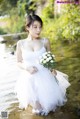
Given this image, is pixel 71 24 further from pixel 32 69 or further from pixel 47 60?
pixel 47 60

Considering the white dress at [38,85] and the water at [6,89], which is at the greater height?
the white dress at [38,85]

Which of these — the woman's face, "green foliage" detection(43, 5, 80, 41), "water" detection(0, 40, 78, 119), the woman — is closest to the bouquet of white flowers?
the woman

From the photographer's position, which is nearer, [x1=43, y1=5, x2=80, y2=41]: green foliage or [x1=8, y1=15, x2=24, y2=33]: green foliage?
[x1=43, y1=5, x2=80, y2=41]: green foliage

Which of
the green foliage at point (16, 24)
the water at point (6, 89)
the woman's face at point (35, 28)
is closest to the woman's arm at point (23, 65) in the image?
the woman's face at point (35, 28)

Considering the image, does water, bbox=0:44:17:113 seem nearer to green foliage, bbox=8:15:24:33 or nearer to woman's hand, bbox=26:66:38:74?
woman's hand, bbox=26:66:38:74

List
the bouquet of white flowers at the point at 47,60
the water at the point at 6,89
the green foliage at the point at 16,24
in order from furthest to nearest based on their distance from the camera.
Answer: the green foliage at the point at 16,24 → the water at the point at 6,89 → the bouquet of white flowers at the point at 47,60

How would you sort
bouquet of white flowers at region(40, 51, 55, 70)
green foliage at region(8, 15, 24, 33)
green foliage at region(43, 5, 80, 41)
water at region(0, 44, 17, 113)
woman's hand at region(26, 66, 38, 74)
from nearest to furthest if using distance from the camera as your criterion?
bouquet of white flowers at region(40, 51, 55, 70) → woman's hand at region(26, 66, 38, 74) → water at region(0, 44, 17, 113) → green foliage at region(43, 5, 80, 41) → green foliage at region(8, 15, 24, 33)

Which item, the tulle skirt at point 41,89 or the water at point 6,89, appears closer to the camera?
the tulle skirt at point 41,89

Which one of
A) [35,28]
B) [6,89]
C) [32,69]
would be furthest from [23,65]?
[6,89]

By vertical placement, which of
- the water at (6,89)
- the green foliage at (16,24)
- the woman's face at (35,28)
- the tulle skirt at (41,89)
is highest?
the woman's face at (35,28)

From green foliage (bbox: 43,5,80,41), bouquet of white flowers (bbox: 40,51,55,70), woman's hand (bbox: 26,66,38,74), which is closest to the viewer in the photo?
bouquet of white flowers (bbox: 40,51,55,70)

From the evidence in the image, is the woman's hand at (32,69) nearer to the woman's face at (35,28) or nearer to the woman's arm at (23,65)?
the woman's arm at (23,65)

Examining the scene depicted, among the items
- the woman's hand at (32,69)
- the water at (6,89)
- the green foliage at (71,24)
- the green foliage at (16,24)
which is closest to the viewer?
the woman's hand at (32,69)

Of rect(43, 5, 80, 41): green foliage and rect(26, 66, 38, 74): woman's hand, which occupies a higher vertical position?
rect(26, 66, 38, 74): woman's hand
